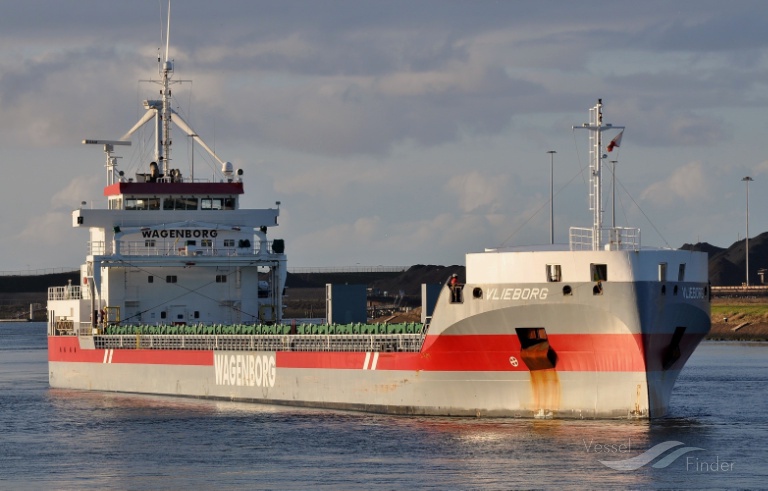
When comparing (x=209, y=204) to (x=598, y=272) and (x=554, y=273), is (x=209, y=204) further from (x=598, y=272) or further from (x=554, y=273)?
(x=598, y=272)

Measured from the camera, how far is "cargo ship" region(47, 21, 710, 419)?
35.7 meters

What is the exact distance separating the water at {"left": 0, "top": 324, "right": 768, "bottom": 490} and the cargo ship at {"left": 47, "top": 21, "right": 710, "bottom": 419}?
3.12 feet

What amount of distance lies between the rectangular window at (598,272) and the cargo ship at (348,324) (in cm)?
5

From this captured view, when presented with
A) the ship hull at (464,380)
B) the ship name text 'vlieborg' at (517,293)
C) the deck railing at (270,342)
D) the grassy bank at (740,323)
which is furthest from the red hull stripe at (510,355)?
the grassy bank at (740,323)

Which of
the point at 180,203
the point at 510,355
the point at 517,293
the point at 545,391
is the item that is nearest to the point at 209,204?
the point at 180,203

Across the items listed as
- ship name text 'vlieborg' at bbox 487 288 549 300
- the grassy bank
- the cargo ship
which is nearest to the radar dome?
the cargo ship

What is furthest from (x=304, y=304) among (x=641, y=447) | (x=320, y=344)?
(x=641, y=447)

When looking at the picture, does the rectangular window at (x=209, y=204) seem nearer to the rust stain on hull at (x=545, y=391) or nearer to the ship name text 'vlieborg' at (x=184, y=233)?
the ship name text 'vlieborg' at (x=184, y=233)

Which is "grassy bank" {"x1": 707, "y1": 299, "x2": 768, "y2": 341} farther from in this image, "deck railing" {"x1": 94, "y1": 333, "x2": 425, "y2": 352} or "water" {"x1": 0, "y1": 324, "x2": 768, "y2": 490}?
"deck railing" {"x1": 94, "y1": 333, "x2": 425, "y2": 352}

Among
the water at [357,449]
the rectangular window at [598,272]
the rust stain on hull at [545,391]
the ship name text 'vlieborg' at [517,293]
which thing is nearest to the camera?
the water at [357,449]

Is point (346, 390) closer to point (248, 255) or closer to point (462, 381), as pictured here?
point (462, 381)

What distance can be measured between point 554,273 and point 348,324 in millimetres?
8773

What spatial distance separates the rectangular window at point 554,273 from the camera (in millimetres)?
35719

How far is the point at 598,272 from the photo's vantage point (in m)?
35.4
